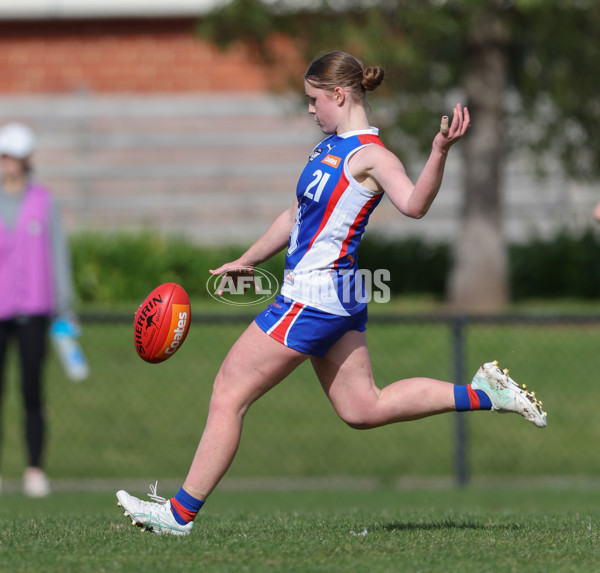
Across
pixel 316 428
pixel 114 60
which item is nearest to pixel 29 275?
pixel 316 428

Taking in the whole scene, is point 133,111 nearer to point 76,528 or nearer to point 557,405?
point 557,405

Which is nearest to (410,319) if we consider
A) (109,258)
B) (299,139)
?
(109,258)

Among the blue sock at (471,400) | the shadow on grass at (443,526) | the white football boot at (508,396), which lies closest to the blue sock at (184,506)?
the shadow on grass at (443,526)

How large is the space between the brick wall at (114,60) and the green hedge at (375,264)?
314cm

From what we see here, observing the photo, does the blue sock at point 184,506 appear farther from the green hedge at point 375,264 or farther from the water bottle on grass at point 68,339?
the green hedge at point 375,264

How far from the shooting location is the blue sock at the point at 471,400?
5.26 m

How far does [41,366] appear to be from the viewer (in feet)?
29.1

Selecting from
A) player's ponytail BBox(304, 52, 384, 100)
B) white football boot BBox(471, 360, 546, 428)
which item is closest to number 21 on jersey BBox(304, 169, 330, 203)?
player's ponytail BBox(304, 52, 384, 100)

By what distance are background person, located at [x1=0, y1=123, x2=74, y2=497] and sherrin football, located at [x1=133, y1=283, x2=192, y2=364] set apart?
341 centimetres

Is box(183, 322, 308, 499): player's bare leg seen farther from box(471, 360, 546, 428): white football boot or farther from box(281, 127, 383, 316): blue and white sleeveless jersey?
box(471, 360, 546, 428): white football boot

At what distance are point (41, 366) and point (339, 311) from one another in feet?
14.2

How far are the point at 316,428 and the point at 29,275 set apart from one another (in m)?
3.97

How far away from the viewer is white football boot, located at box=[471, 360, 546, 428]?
5.25 m

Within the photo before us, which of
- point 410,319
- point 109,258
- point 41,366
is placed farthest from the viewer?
point 109,258
